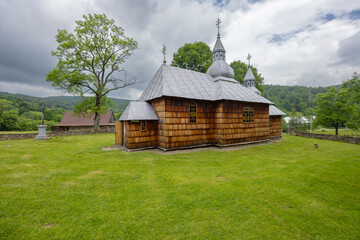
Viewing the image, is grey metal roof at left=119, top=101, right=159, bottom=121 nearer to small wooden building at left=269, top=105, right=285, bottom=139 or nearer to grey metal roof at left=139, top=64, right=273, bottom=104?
grey metal roof at left=139, top=64, right=273, bottom=104

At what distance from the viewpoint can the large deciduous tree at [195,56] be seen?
1141 inches

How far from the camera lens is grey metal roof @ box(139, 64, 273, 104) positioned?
12.9m

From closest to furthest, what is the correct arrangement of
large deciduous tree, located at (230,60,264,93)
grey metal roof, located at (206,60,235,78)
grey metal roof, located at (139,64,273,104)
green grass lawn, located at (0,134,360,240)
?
green grass lawn, located at (0,134,360,240) < grey metal roof, located at (139,64,273,104) < grey metal roof, located at (206,60,235,78) < large deciduous tree, located at (230,60,264,93)

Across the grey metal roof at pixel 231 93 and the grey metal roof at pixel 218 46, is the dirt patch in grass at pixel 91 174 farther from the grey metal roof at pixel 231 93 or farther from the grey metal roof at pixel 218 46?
the grey metal roof at pixel 218 46

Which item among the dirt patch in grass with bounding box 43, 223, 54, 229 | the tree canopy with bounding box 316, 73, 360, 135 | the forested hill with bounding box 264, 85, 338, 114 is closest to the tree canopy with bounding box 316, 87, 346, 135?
the tree canopy with bounding box 316, 73, 360, 135

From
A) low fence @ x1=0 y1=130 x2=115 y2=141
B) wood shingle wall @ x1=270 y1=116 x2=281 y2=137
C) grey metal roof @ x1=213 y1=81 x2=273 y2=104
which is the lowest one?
low fence @ x1=0 y1=130 x2=115 y2=141

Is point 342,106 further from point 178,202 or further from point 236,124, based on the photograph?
point 178,202

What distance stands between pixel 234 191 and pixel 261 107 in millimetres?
14350

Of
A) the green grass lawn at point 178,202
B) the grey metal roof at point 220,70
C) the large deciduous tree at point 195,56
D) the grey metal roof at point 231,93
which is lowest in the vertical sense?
the green grass lawn at point 178,202

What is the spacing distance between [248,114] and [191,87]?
6.86 m

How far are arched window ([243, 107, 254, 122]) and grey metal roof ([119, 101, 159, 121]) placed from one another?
904 cm

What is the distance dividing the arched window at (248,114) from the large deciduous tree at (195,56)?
16.3 meters

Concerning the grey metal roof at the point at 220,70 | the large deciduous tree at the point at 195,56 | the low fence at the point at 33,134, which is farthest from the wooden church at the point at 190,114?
the large deciduous tree at the point at 195,56

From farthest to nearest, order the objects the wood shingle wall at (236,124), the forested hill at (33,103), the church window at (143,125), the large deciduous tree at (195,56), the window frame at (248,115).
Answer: the forested hill at (33,103) < the large deciduous tree at (195,56) < the window frame at (248,115) < the wood shingle wall at (236,124) < the church window at (143,125)
